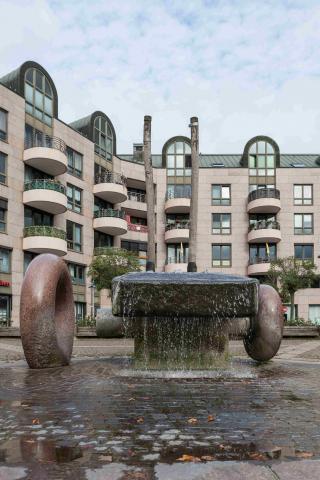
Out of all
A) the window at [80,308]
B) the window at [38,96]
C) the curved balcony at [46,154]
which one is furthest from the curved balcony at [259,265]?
the window at [38,96]

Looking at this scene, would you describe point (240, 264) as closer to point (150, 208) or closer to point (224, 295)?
point (150, 208)

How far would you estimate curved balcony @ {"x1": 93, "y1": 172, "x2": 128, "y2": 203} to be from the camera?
46594mm

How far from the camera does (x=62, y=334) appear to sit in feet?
36.7

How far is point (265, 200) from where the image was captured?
52.4m

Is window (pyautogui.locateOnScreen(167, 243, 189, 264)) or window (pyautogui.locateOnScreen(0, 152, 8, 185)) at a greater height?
window (pyautogui.locateOnScreen(0, 152, 8, 185))

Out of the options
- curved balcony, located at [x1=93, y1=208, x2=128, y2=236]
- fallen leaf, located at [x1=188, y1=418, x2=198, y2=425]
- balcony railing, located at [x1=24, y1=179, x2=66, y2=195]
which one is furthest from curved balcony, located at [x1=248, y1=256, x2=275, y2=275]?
fallen leaf, located at [x1=188, y1=418, x2=198, y2=425]

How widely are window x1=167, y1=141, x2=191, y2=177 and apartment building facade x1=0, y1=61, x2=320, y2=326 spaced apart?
0.33 ft

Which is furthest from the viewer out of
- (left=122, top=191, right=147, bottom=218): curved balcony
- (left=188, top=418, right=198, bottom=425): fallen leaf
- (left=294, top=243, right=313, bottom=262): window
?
(left=294, top=243, right=313, bottom=262): window

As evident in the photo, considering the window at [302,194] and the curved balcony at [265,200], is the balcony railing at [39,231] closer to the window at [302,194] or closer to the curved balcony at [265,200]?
the curved balcony at [265,200]

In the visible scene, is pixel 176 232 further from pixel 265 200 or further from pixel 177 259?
pixel 265 200

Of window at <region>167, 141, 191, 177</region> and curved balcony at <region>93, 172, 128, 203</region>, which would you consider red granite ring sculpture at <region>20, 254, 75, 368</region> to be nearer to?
curved balcony at <region>93, 172, 128, 203</region>

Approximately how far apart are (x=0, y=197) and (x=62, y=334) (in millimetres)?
26679

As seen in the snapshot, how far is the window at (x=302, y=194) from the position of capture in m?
54.5

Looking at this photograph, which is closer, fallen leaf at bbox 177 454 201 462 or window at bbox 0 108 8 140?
fallen leaf at bbox 177 454 201 462
